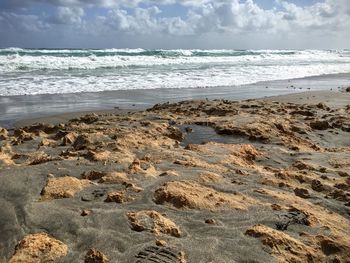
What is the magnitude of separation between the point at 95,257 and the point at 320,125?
5.63 m

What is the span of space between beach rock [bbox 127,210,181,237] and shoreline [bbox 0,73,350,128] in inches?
210

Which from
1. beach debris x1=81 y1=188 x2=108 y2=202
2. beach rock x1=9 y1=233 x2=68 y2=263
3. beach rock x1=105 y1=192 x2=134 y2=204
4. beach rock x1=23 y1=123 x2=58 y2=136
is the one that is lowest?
beach rock x1=23 y1=123 x2=58 y2=136

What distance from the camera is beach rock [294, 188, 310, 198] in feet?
12.9

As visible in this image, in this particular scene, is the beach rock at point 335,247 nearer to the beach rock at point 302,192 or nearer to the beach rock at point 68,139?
the beach rock at point 302,192

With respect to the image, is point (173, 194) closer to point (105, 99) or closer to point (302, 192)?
point (302, 192)

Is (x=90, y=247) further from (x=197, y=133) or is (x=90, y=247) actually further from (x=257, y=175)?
(x=197, y=133)

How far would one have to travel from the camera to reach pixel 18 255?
263cm

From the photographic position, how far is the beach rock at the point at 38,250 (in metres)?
2.60

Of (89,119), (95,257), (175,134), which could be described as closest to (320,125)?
(175,134)

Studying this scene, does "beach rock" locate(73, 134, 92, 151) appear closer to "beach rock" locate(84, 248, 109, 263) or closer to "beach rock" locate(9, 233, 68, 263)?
"beach rock" locate(9, 233, 68, 263)

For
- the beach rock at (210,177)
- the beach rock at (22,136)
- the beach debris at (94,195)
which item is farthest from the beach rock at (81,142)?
the beach rock at (210,177)

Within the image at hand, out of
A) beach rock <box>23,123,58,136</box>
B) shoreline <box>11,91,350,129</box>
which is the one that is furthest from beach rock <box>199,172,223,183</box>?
shoreline <box>11,91,350,129</box>

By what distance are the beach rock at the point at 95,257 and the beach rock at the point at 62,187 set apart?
3.31 ft

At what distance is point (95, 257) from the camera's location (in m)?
2.62
